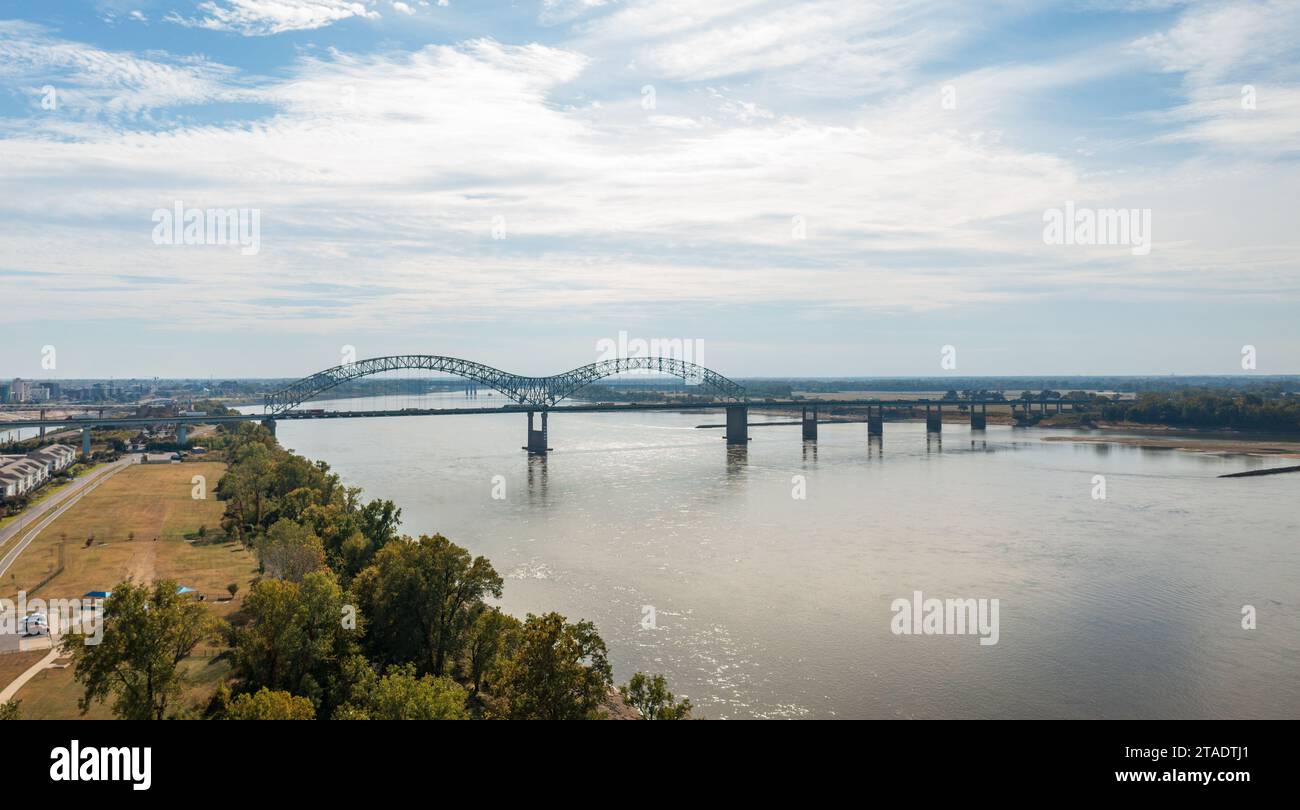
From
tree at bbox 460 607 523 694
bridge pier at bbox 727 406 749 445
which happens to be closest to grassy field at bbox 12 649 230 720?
tree at bbox 460 607 523 694

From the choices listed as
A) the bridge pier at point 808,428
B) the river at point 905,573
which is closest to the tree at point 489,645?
the river at point 905,573

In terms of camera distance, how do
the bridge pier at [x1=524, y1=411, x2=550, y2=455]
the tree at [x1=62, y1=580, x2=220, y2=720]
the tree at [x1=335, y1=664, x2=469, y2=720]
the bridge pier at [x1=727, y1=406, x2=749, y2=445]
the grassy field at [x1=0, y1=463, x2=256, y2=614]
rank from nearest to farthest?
the tree at [x1=335, y1=664, x2=469, y2=720], the tree at [x1=62, y1=580, x2=220, y2=720], the grassy field at [x1=0, y1=463, x2=256, y2=614], the bridge pier at [x1=524, y1=411, x2=550, y2=455], the bridge pier at [x1=727, y1=406, x2=749, y2=445]

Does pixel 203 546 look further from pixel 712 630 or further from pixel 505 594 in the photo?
pixel 712 630

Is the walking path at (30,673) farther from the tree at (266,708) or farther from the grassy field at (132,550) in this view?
the tree at (266,708)

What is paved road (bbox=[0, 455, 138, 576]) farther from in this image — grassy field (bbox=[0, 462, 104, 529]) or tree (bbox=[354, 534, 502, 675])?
tree (bbox=[354, 534, 502, 675])
